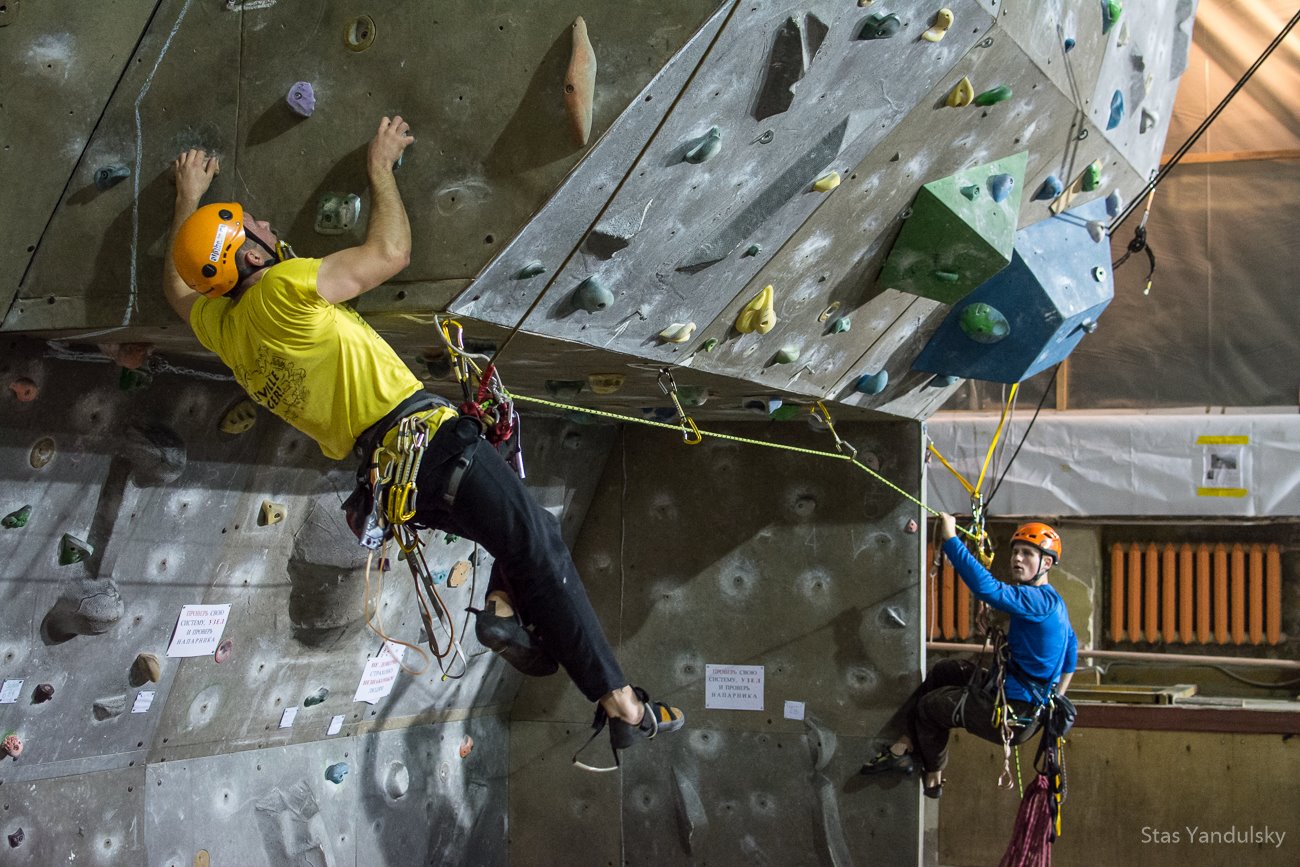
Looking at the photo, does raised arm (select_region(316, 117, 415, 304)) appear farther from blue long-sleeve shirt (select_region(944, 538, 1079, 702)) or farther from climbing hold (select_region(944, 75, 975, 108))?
blue long-sleeve shirt (select_region(944, 538, 1079, 702))

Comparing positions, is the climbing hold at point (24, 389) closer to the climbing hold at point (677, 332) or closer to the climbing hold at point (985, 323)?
the climbing hold at point (677, 332)

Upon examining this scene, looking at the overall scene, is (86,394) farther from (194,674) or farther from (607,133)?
(607,133)

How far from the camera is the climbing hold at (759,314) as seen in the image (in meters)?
3.11

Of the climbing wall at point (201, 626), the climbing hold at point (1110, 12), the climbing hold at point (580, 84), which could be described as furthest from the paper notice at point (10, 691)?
the climbing hold at point (1110, 12)

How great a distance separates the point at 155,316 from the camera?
2.63 m

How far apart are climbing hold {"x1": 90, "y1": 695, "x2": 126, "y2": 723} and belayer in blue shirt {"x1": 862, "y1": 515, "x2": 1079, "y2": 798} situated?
2.52 metres

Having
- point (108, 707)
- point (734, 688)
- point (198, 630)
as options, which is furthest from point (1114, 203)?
point (108, 707)

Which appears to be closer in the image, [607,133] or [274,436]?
[607,133]

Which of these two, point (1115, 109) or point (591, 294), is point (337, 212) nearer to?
point (591, 294)

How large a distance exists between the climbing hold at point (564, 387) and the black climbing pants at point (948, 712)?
5.68 feet

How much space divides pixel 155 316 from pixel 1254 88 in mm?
6601

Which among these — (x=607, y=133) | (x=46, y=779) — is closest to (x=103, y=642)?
(x=46, y=779)

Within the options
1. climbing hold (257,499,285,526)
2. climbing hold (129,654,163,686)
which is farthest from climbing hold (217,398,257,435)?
climbing hold (129,654,163,686)

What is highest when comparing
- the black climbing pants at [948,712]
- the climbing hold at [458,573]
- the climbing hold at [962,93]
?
the climbing hold at [962,93]
